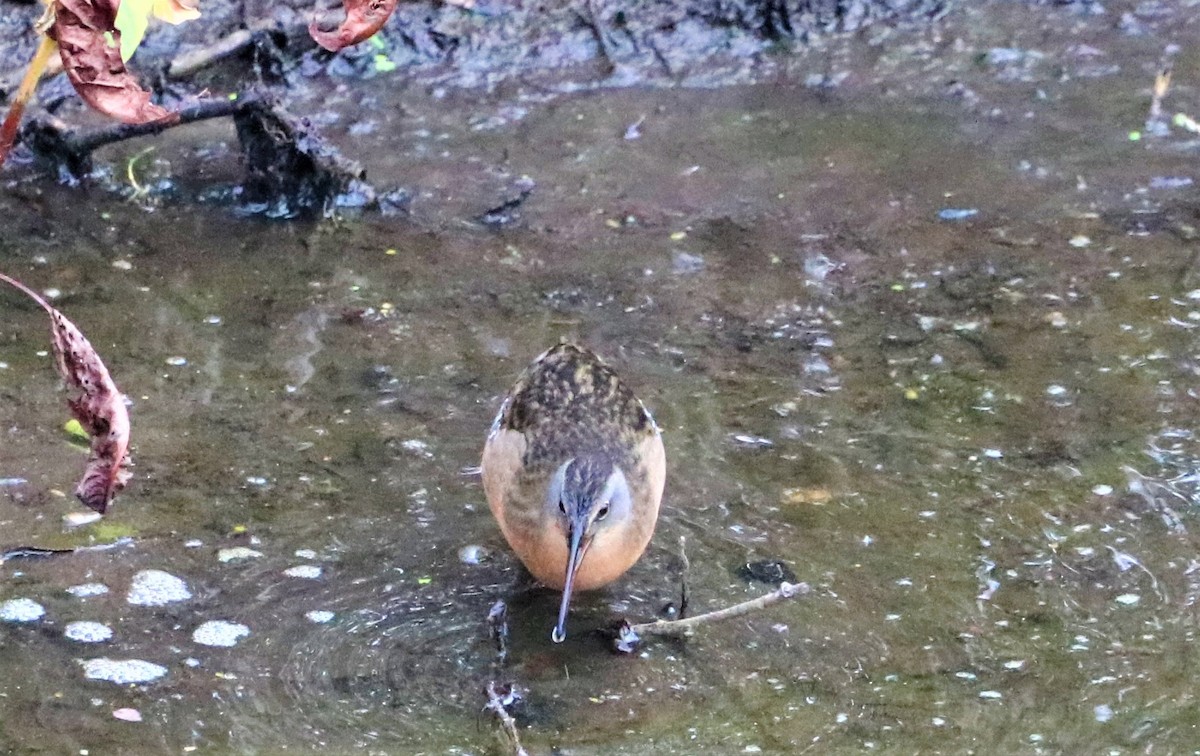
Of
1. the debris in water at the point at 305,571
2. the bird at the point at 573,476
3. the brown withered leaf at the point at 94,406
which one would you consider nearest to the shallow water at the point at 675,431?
the debris in water at the point at 305,571

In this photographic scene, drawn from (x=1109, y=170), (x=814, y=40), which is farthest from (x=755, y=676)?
(x=814, y=40)

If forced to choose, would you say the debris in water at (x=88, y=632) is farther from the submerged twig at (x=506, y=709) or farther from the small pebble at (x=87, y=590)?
the submerged twig at (x=506, y=709)

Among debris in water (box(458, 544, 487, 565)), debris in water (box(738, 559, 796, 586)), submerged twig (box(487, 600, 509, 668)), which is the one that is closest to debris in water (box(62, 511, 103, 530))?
debris in water (box(458, 544, 487, 565))

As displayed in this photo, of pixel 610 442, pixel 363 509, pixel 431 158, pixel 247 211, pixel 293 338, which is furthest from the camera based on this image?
pixel 431 158

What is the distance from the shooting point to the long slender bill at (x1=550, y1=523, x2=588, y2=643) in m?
4.03

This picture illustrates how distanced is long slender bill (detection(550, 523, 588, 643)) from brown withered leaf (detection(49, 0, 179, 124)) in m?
1.64

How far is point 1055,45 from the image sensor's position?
355 inches

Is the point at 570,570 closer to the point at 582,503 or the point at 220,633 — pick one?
the point at 582,503

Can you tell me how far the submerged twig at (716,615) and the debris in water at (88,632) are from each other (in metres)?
1.42

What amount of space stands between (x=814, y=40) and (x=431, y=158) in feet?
9.40

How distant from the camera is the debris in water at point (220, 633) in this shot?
4.02 meters

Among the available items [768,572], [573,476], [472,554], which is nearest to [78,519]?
[472,554]

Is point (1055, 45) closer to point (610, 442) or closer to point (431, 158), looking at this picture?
point (431, 158)

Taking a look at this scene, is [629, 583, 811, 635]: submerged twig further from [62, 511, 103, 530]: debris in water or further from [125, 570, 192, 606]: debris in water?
[62, 511, 103, 530]: debris in water
